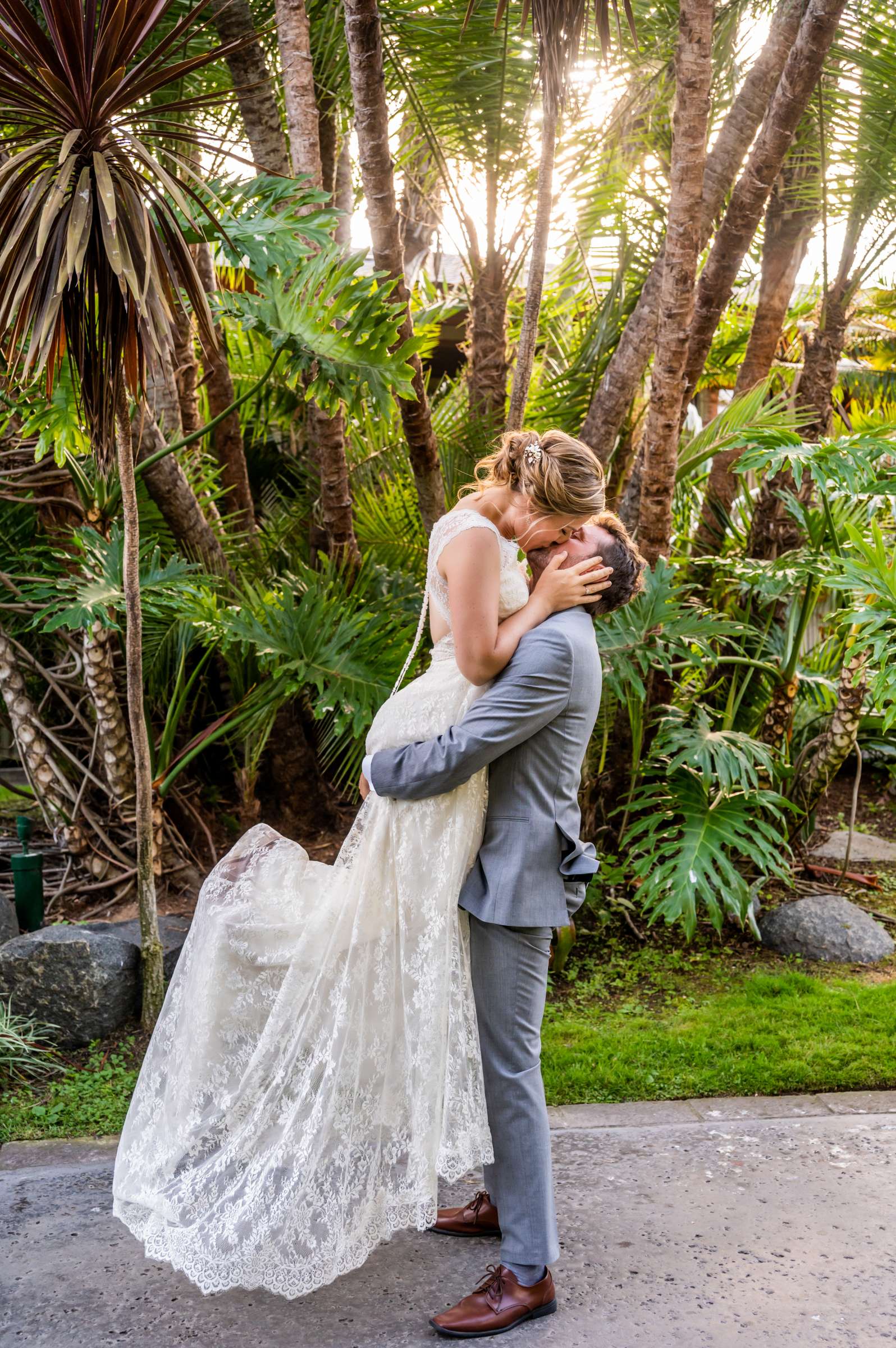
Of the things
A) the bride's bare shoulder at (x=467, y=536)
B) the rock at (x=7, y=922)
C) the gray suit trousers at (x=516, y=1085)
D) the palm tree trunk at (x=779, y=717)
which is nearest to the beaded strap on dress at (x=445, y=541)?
the bride's bare shoulder at (x=467, y=536)

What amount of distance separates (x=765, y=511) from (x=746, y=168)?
1782 millimetres

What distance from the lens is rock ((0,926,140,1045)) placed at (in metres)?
4.23

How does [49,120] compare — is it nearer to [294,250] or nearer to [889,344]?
[294,250]

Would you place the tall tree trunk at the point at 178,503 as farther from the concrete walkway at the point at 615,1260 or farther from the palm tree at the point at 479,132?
the concrete walkway at the point at 615,1260

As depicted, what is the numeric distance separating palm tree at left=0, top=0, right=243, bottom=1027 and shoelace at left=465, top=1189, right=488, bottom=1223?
2.59 metres

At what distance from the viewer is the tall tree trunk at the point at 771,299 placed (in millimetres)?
6371

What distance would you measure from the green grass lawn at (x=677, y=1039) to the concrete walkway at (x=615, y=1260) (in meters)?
0.21

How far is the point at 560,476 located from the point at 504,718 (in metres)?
0.60

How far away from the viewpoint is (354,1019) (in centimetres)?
272

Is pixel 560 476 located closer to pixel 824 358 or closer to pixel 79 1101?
pixel 79 1101

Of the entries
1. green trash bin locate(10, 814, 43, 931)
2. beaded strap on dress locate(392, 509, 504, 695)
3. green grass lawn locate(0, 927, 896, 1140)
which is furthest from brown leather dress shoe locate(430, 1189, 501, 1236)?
green trash bin locate(10, 814, 43, 931)

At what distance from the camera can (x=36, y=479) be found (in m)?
4.96

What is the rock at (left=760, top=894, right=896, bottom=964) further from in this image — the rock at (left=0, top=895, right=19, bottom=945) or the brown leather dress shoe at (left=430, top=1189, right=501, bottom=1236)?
the rock at (left=0, top=895, right=19, bottom=945)

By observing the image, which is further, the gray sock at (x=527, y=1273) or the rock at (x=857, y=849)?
the rock at (x=857, y=849)
